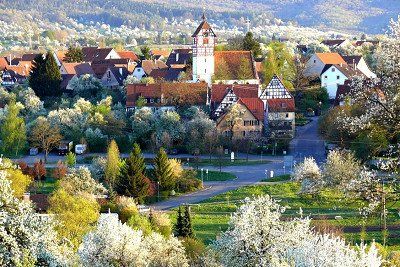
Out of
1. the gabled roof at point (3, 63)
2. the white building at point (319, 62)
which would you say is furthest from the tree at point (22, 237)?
the gabled roof at point (3, 63)

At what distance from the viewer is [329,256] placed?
11.5 metres

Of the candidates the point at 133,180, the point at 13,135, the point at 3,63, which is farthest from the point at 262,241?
the point at 3,63

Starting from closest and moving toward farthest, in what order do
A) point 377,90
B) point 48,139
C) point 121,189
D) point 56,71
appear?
point 377,90, point 121,189, point 48,139, point 56,71

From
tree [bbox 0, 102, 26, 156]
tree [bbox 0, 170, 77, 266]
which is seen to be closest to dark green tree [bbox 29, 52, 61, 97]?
tree [bbox 0, 102, 26, 156]

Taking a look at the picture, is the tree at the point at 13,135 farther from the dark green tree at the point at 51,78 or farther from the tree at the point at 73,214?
the tree at the point at 73,214

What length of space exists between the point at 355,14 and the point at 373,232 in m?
138

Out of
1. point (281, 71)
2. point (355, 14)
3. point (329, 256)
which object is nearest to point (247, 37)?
point (281, 71)

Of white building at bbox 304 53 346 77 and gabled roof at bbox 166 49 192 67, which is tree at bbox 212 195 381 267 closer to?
white building at bbox 304 53 346 77

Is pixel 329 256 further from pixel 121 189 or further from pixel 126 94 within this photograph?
pixel 126 94

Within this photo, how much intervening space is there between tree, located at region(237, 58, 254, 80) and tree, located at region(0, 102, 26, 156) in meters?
12.1

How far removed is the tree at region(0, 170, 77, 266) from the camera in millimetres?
11273

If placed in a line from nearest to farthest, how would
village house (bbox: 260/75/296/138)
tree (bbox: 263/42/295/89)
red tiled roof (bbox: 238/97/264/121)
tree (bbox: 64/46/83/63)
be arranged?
red tiled roof (bbox: 238/97/264/121) < village house (bbox: 260/75/296/138) < tree (bbox: 263/42/295/89) < tree (bbox: 64/46/83/63)

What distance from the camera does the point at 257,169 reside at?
1297 inches

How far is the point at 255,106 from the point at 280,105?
59.4 inches
